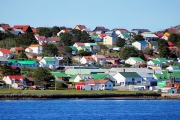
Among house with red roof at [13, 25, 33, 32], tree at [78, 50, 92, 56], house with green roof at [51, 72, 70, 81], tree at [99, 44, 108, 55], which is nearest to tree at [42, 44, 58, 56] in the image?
tree at [78, 50, 92, 56]

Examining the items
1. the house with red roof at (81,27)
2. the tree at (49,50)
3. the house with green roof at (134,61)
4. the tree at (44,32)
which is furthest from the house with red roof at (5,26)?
the house with green roof at (134,61)

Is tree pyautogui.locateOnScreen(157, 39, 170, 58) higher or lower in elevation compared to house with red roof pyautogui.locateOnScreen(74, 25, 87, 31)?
lower

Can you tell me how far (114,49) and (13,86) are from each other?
3118 cm

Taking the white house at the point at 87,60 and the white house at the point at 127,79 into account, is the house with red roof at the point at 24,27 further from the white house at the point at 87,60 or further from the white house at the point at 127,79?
the white house at the point at 127,79

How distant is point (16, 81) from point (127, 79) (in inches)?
529

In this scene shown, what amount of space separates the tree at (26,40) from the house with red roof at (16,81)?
2320 centimetres

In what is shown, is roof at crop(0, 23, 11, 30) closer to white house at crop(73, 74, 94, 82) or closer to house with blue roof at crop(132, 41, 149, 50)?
house with blue roof at crop(132, 41, 149, 50)

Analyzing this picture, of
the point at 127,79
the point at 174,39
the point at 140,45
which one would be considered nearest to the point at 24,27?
the point at 140,45

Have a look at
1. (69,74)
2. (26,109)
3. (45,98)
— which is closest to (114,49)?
(69,74)

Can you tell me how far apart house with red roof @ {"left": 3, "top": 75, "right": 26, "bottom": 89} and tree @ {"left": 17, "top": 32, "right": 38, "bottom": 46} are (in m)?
23.2

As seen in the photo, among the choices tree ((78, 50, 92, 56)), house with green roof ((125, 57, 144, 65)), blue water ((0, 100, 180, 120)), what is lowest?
blue water ((0, 100, 180, 120))

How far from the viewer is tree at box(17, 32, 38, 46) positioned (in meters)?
82.2

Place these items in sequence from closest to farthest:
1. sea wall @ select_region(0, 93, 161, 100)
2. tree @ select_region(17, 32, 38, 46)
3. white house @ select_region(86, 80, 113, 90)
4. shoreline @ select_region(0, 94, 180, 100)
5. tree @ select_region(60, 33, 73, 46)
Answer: sea wall @ select_region(0, 93, 161, 100), shoreline @ select_region(0, 94, 180, 100), white house @ select_region(86, 80, 113, 90), tree @ select_region(17, 32, 38, 46), tree @ select_region(60, 33, 73, 46)

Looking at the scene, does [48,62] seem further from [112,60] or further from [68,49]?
[112,60]
